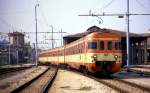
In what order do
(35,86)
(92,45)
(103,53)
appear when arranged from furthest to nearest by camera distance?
(92,45), (103,53), (35,86)

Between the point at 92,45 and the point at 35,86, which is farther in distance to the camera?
the point at 92,45

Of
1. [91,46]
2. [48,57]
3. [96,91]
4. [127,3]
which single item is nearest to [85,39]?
[91,46]

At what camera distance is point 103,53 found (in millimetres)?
25516

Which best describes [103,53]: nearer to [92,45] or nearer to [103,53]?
[103,53]

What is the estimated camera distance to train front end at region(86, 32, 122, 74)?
25484 mm

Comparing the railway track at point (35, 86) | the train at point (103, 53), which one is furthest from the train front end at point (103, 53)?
the railway track at point (35, 86)

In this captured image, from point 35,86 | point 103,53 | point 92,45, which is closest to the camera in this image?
point 35,86

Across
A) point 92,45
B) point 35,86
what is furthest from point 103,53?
point 35,86

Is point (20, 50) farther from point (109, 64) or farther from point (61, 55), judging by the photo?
point (109, 64)

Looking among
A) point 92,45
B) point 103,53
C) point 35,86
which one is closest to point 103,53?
point 103,53

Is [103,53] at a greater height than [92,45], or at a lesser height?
lesser

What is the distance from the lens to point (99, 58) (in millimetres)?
25484

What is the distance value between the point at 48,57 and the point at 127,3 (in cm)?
3019

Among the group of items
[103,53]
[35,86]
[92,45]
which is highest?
[92,45]
